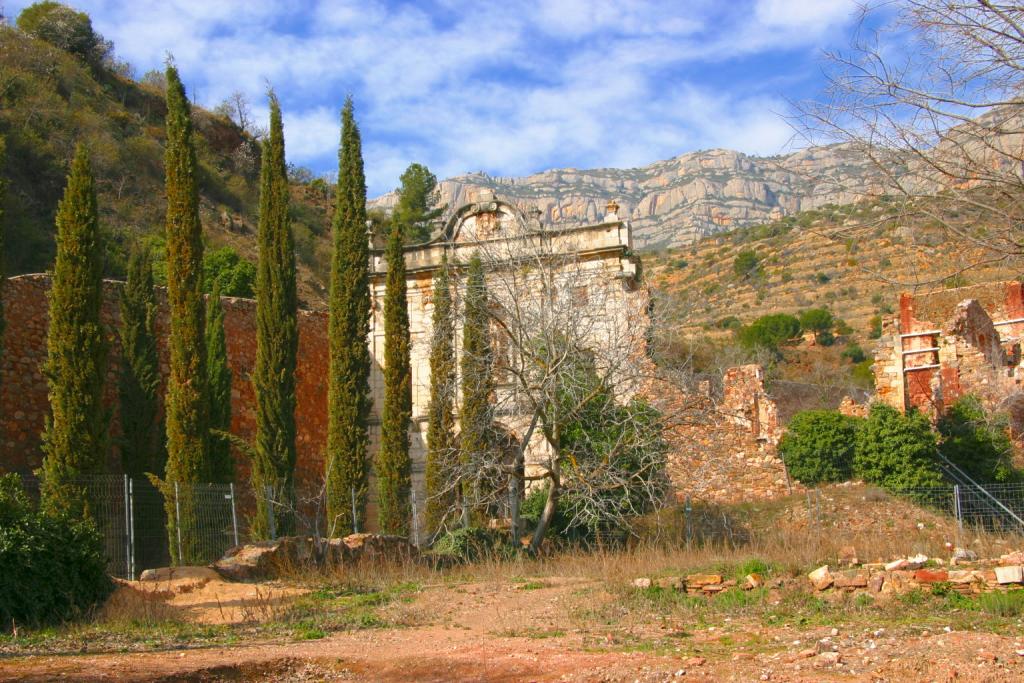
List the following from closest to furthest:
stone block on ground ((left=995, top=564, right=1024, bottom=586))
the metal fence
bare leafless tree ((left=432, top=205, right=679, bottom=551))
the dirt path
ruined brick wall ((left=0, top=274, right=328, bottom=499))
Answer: the dirt path < stone block on ground ((left=995, top=564, right=1024, bottom=586)) < the metal fence < bare leafless tree ((left=432, top=205, right=679, bottom=551)) < ruined brick wall ((left=0, top=274, right=328, bottom=499))

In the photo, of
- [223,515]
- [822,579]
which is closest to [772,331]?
[223,515]

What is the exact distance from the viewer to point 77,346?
15.2 m

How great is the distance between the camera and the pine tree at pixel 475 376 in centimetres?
1719

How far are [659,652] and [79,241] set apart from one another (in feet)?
39.6

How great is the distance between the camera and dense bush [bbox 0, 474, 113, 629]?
31.7 ft

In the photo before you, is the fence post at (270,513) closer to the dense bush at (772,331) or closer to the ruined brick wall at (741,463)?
the ruined brick wall at (741,463)

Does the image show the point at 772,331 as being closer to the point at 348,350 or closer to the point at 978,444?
the point at 978,444

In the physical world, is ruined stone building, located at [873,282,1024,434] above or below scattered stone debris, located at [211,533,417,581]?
above

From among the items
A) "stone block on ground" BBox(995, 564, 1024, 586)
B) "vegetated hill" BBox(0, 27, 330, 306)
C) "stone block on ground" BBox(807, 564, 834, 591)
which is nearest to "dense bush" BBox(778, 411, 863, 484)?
"stone block on ground" BBox(807, 564, 834, 591)

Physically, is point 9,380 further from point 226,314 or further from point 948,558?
point 948,558

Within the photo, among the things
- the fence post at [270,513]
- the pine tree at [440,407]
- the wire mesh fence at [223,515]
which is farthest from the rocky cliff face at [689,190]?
the fence post at [270,513]

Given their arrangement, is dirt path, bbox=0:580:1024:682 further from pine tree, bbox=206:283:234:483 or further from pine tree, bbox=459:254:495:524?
pine tree, bbox=206:283:234:483

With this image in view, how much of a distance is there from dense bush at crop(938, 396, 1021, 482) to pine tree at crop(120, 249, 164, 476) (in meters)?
17.9

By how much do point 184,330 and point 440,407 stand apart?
199 inches
